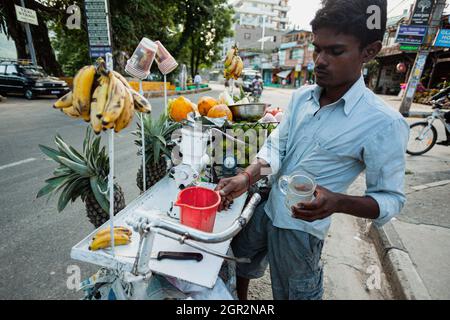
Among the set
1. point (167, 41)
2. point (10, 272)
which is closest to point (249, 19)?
point (167, 41)

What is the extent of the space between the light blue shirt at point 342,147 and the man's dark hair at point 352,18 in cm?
22

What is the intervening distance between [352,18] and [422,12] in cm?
1119

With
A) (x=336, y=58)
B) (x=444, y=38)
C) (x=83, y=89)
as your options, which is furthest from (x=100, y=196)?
(x=444, y=38)

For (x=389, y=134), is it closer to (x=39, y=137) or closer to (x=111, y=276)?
(x=111, y=276)

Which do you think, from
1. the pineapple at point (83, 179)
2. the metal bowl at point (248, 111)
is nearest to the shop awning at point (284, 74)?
the metal bowl at point (248, 111)

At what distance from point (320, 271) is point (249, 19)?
6660 cm

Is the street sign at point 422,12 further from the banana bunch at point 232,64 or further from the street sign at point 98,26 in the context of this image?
the street sign at point 98,26

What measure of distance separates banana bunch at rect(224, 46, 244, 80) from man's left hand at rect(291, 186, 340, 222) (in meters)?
1.81

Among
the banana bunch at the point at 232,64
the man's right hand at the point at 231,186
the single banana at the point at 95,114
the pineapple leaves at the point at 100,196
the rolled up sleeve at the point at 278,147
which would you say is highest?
the banana bunch at the point at 232,64

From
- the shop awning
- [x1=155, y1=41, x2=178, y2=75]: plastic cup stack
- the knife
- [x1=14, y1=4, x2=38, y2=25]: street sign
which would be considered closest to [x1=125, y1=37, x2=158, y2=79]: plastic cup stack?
[x1=155, y1=41, x2=178, y2=75]: plastic cup stack

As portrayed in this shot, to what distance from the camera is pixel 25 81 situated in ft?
38.2

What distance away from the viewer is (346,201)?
1.15 m

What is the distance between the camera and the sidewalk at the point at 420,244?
2187 mm
